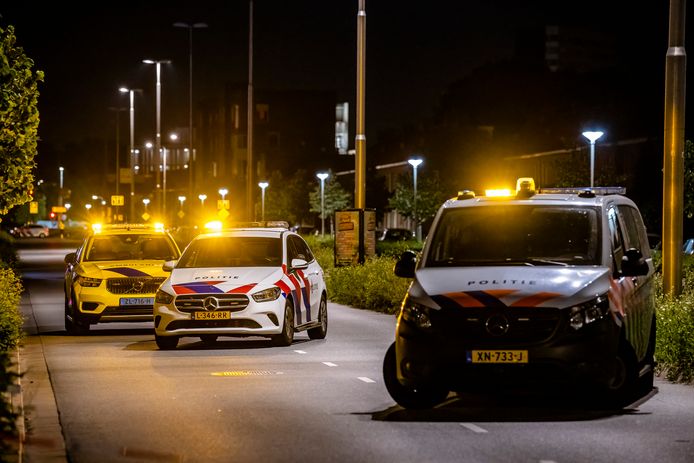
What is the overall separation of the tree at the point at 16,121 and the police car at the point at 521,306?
10.5m

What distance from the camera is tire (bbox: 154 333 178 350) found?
1831 cm

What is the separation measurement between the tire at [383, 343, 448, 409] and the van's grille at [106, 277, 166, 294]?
9.87 meters

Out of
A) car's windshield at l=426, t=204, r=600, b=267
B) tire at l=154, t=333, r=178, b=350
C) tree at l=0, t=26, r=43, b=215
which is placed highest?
tree at l=0, t=26, r=43, b=215

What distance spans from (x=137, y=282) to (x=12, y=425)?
47.2 feet

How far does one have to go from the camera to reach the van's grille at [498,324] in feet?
36.6

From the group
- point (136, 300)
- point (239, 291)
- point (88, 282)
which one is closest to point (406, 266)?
point (239, 291)

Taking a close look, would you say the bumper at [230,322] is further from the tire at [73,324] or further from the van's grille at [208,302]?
the tire at [73,324]

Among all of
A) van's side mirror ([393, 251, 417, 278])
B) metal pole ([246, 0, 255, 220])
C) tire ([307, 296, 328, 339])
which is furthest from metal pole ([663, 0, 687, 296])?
metal pole ([246, 0, 255, 220])

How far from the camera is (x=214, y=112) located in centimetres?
16188

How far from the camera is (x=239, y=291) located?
18.0 metres

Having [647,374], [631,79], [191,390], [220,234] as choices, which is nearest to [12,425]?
[191,390]

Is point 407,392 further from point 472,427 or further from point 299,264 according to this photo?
point 299,264

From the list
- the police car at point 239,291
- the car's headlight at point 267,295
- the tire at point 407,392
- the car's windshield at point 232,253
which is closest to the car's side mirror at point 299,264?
the police car at point 239,291

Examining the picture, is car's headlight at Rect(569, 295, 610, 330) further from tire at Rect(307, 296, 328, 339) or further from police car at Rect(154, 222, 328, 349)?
tire at Rect(307, 296, 328, 339)
